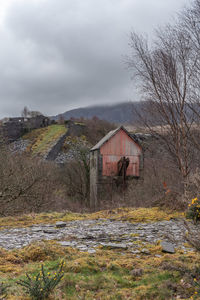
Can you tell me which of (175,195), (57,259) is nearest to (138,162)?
(175,195)

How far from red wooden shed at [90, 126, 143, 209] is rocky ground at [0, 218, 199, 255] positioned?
16.9 meters

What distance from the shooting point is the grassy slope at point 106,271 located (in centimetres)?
388

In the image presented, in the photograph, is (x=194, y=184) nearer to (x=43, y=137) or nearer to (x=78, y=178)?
(x=78, y=178)

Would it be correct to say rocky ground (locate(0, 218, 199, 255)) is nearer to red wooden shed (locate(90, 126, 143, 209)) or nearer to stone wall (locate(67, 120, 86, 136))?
red wooden shed (locate(90, 126, 143, 209))

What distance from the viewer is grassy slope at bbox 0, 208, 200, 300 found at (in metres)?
3.88

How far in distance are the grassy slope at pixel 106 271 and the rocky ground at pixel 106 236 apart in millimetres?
413

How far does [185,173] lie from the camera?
9.74 metres

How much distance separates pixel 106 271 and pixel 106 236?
285 cm

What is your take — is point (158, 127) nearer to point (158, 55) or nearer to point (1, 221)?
point (158, 55)

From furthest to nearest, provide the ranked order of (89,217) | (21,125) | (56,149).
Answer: (21,125) → (56,149) → (89,217)

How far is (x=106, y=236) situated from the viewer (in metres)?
7.57

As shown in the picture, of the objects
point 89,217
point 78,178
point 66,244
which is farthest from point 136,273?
point 78,178

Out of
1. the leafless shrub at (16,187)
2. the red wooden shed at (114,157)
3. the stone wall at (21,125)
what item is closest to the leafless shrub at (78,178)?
the red wooden shed at (114,157)

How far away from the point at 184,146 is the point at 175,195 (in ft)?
9.30
